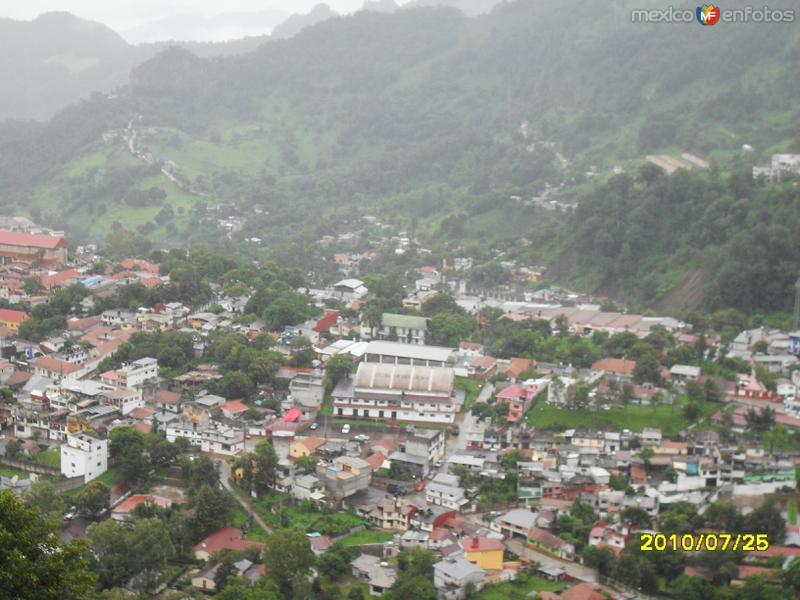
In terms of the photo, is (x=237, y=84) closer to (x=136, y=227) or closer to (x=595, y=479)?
(x=136, y=227)

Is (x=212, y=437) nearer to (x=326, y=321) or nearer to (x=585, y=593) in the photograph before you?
(x=326, y=321)

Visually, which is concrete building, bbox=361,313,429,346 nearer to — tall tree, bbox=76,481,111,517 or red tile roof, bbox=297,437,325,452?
red tile roof, bbox=297,437,325,452

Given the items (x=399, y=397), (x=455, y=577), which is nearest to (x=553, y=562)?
(x=455, y=577)

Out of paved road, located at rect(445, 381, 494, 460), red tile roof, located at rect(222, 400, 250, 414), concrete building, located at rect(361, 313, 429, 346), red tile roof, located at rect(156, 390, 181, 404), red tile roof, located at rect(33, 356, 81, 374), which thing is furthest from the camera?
concrete building, located at rect(361, 313, 429, 346)

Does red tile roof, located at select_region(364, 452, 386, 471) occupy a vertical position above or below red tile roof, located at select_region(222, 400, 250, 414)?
below

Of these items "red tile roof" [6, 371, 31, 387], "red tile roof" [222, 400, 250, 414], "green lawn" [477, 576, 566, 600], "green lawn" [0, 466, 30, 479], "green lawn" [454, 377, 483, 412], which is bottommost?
"green lawn" [477, 576, 566, 600]

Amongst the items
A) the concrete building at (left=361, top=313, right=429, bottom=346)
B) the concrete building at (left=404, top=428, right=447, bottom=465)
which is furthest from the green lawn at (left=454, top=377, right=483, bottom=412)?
the concrete building at (left=361, top=313, right=429, bottom=346)
